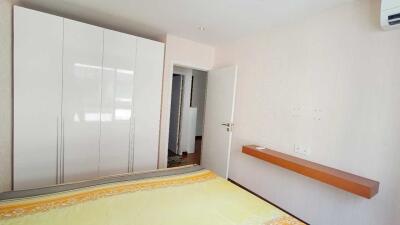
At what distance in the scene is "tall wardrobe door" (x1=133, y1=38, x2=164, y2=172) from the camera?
2844 mm

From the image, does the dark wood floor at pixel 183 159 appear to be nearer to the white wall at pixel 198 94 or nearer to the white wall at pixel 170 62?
the white wall at pixel 170 62

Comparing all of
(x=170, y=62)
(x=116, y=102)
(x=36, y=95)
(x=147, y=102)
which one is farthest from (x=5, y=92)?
(x=170, y=62)

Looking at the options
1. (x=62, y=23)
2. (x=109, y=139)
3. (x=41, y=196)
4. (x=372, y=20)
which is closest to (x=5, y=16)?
(x=62, y=23)

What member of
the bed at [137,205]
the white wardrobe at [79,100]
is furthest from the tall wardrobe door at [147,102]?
the bed at [137,205]

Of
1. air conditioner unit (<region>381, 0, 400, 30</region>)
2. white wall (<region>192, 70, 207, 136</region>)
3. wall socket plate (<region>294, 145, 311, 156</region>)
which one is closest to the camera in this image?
air conditioner unit (<region>381, 0, 400, 30</region>)

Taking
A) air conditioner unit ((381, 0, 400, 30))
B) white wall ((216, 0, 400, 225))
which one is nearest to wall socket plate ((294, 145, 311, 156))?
white wall ((216, 0, 400, 225))

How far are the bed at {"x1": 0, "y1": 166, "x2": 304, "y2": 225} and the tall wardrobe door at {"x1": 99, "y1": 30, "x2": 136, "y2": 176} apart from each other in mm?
1136

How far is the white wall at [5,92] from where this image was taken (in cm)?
191

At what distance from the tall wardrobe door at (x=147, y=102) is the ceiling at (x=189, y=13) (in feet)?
1.20

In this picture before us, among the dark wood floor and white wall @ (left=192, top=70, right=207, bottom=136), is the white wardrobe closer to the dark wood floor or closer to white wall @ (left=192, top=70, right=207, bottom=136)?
the dark wood floor

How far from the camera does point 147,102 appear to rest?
2938 millimetres

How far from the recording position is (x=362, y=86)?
1.78 m

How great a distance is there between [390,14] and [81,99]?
3.09 m

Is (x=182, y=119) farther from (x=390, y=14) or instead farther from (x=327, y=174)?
(x=390, y=14)
